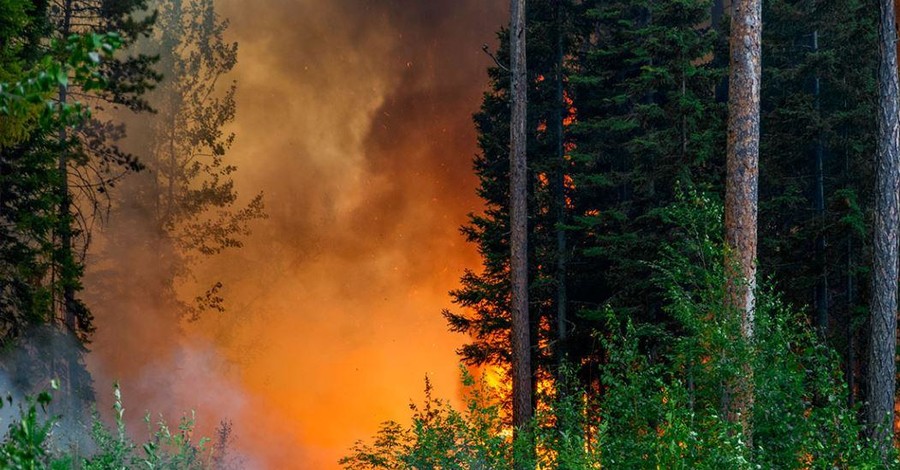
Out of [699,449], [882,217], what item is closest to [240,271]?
[882,217]

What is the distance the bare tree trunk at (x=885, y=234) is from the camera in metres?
11.6

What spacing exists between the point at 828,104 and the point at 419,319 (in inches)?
603

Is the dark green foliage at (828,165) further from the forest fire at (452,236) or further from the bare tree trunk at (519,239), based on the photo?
the bare tree trunk at (519,239)

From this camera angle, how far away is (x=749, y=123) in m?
10.1

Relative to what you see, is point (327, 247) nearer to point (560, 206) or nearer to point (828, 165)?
point (560, 206)

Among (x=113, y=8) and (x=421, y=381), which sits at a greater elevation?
(x=113, y=8)

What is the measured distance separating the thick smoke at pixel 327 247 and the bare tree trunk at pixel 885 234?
17264 millimetres

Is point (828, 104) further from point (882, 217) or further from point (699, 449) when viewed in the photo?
point (699, 449)

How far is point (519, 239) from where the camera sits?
1531cm

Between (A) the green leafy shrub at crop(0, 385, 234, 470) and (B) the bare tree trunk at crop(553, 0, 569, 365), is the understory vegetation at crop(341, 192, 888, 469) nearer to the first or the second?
(A) the green leafy shrub at crop(0, 385, 234, 470)

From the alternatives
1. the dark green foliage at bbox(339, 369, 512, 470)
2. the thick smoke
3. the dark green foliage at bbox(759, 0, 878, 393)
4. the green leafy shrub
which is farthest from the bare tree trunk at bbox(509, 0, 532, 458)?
the thick smoke

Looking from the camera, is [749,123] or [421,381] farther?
[421,381]

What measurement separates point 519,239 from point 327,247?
55.6 feet

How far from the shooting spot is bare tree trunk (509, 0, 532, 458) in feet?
49.4
